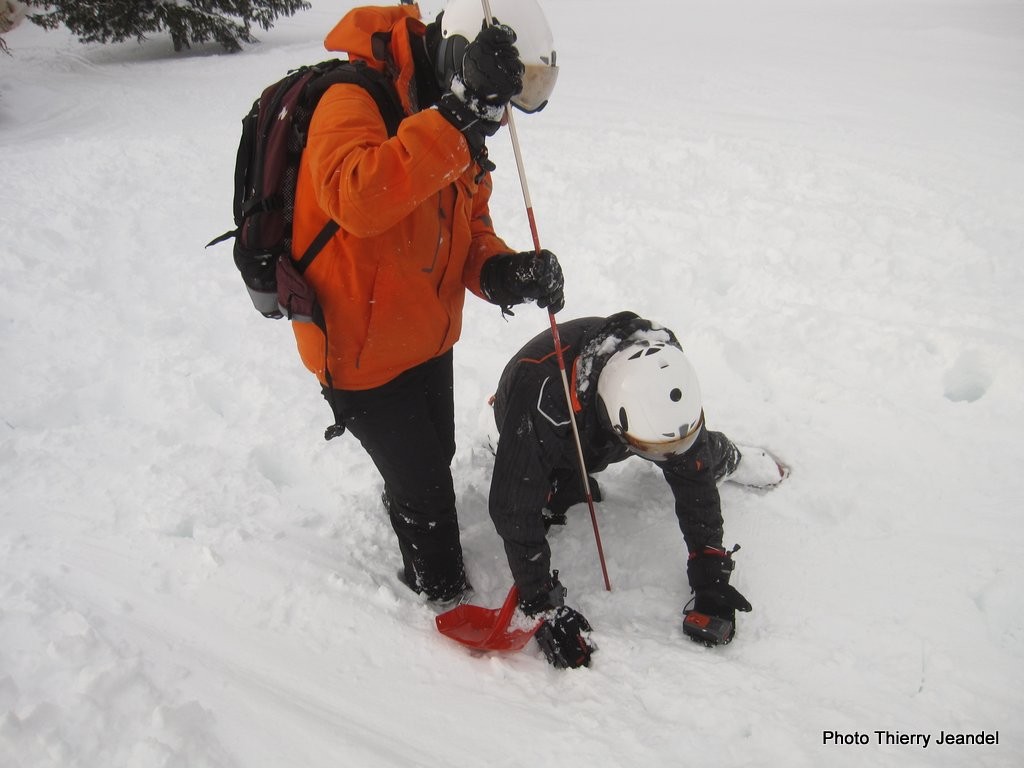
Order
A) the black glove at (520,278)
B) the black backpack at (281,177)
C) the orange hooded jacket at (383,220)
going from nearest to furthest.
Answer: the orange hooded jacket at (383,220)
the black backpack at (281,177)
the black glove at (520,278)

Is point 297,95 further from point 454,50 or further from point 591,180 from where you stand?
point 591,180

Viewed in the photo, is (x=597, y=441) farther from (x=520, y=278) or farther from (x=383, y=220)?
(x=383, y=220)

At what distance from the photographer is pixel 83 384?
400cm

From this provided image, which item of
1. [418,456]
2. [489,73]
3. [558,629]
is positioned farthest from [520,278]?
[558,629]

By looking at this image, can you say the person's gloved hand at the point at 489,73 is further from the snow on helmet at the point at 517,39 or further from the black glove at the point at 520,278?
the black glove at the point at 520,278

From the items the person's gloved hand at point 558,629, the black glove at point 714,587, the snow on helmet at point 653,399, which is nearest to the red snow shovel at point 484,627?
the person's gloved hand at point 558,629

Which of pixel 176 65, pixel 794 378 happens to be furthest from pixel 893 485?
pixel 176 65

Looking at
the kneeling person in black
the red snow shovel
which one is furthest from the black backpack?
the red snow shovel

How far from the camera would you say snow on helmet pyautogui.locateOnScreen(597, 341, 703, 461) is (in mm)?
2623

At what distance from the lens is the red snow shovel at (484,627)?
2.76 m

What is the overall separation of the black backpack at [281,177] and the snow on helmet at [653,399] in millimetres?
1191

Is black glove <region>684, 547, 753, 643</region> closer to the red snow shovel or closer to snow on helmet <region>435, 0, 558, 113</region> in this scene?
the red snow shovel

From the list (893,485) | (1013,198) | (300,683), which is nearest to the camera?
(300,683)

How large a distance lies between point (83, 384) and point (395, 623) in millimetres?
2603
